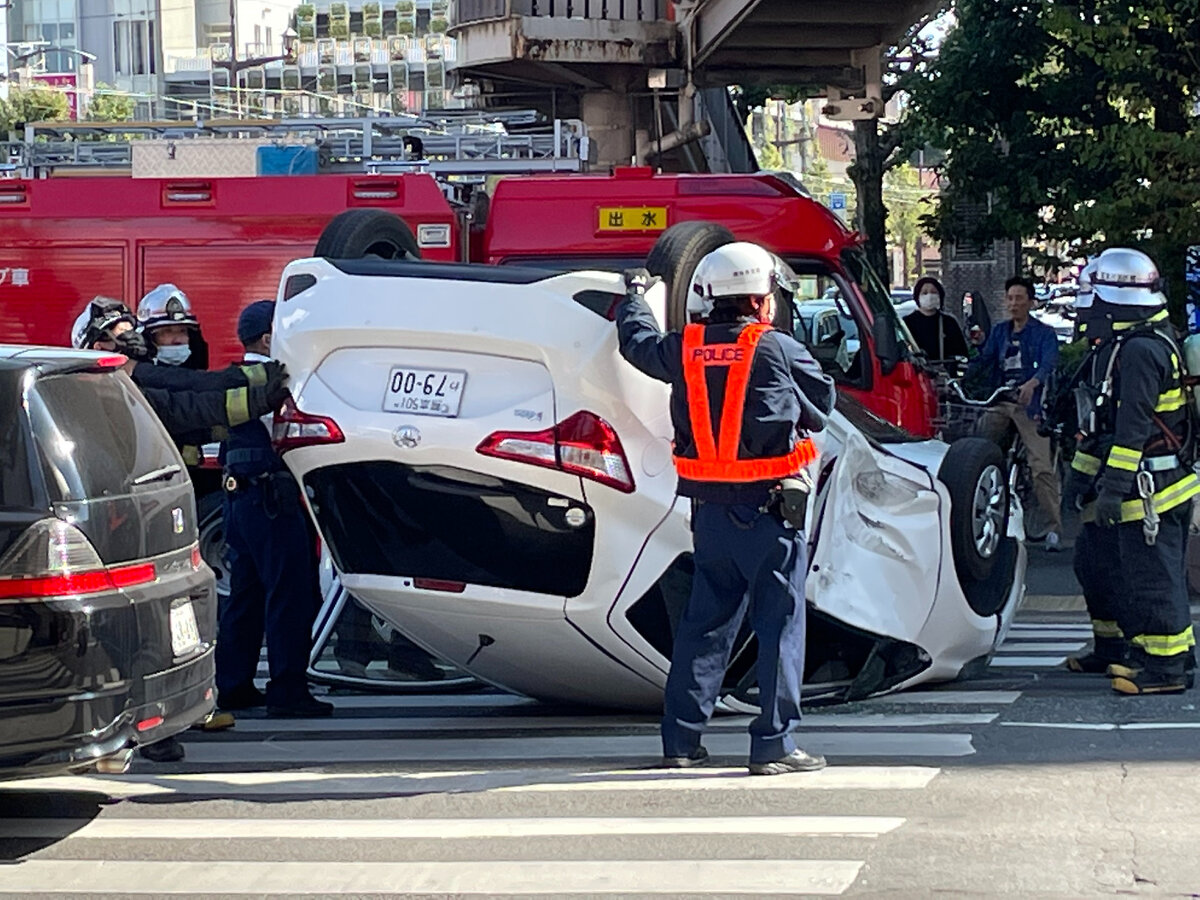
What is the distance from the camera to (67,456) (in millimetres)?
5535

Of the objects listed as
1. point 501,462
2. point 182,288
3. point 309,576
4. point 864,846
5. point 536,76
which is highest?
point 536,76

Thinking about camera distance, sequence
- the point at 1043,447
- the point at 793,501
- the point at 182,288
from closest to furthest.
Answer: the point at 793,501
the point at 182,288
the point at 1043,447

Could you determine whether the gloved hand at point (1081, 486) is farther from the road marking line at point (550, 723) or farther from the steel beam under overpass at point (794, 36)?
the steel beam under overpass at point (794, 36)

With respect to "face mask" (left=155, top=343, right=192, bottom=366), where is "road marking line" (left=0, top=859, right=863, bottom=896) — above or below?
below

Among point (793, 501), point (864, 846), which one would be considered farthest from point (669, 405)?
point (864, 846)

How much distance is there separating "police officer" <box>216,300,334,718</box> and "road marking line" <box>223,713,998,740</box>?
0.56 feet

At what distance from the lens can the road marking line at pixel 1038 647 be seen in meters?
9.19

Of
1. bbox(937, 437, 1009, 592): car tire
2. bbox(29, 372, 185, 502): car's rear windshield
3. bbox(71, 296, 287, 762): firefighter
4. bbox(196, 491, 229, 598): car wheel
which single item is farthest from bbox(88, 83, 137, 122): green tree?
bbox(29, 372, 185, 502): car's rear windshield

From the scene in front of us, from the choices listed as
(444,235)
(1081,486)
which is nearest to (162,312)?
(444,235)

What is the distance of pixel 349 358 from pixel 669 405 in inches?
45.9

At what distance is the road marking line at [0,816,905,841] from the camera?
18.9ft

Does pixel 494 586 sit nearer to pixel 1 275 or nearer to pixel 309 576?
pixel 309 576

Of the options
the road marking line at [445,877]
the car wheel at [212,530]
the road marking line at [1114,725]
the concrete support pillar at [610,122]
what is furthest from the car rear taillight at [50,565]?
the concrete support pillar at [610,122]

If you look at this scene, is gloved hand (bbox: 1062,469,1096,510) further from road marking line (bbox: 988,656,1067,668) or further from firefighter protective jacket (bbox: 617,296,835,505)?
firefighter protective jacket (bbox: 617,296,835,505)
